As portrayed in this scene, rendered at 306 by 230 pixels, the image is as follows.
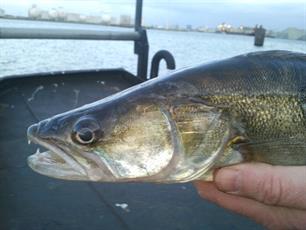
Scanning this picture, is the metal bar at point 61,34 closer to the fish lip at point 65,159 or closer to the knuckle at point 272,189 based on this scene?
the fish lip at point 65,159

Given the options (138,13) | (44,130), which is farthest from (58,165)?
(138,13)

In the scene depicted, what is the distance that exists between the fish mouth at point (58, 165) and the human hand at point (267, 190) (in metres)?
0.75

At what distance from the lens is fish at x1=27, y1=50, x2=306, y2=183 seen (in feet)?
7.54

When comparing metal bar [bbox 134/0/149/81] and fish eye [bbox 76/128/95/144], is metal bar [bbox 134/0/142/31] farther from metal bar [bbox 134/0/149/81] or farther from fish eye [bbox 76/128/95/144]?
fish eye [bbox 76/128/95/144]

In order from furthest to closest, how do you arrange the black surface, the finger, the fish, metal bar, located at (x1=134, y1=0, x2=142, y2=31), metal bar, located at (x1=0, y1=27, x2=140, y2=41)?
1. metal bar, located at (x1=134, y1=0, x2=142, y2=31)
2. metal bar, located at (x1=0, y1=27, x2=140, y2=41)
3. the black surface
4. the finger
5. the fish

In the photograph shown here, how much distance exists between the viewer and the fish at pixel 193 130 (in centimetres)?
230

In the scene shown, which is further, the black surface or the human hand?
the black surface

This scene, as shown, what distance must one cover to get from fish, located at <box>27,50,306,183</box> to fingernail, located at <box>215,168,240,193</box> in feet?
0.13

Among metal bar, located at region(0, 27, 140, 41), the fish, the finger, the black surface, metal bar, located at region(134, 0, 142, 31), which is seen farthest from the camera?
metal bar, located at region(134, 0, 142, 31)

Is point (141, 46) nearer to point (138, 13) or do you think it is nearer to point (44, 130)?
point (138, 13)

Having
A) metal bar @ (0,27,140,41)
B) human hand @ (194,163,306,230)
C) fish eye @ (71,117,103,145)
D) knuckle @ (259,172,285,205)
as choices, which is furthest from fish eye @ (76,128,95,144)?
metal bar @ (0,27,140,41)

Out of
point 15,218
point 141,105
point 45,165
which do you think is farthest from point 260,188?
point 15,218

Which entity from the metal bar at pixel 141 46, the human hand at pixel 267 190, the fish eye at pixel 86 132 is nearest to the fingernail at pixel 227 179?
the human hand at pixel 267 190

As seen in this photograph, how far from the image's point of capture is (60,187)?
4.05 metres
